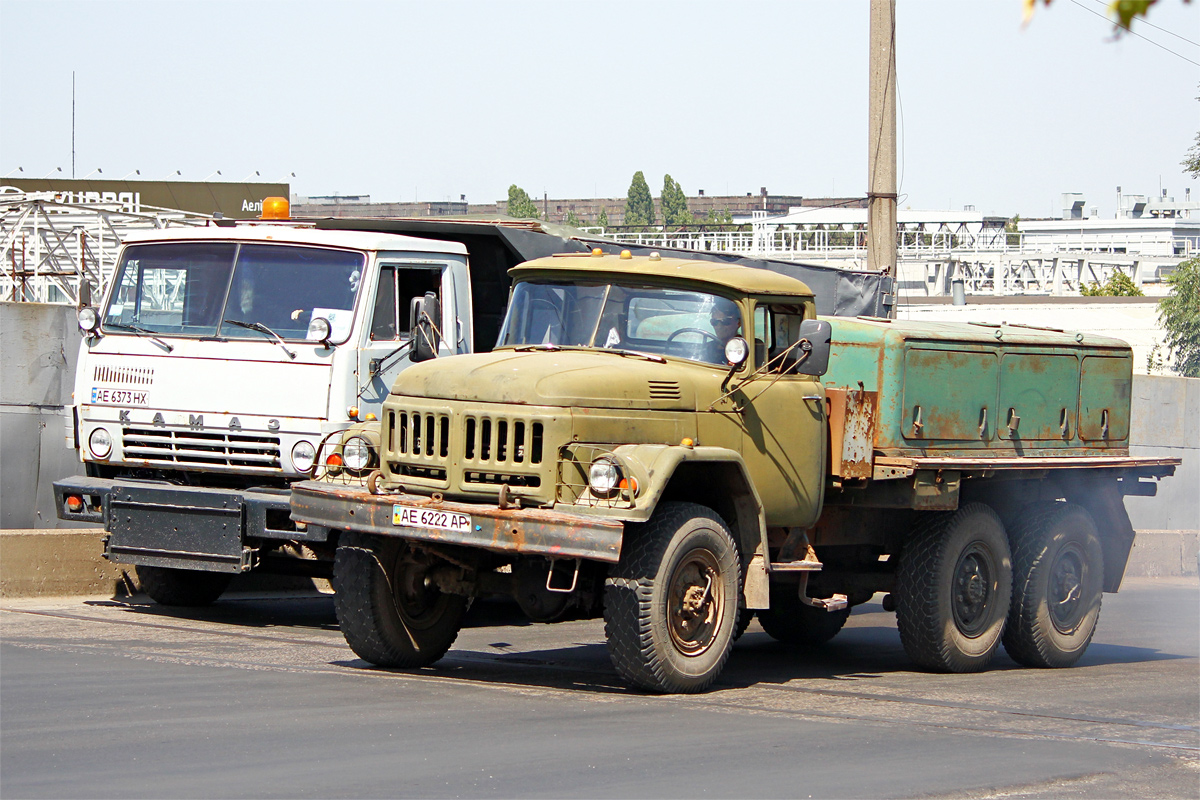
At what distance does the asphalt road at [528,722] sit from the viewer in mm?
6152

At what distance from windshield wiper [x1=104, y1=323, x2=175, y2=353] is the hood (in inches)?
109

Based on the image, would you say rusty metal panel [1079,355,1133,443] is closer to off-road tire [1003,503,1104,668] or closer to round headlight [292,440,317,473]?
off-road tire [1003,503,1104,668]

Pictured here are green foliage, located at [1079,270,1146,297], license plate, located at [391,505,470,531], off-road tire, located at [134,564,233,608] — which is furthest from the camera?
green foliage, located at [1079,270,1146,297]

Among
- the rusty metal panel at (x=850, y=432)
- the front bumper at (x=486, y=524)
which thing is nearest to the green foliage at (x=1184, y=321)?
the rusty metal panel at (x=850, y=432)

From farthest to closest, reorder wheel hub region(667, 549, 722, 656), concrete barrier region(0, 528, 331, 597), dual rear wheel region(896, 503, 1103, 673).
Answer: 1. concrete barrier region(0, 528, 331, 597)
2. dual rear wheel region(896, 503, 1103, 673)
3. wheel hub region(667, 549, 722, 656)

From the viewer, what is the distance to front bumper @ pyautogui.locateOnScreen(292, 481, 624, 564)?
25.6 feet

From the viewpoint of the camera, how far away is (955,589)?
10.6 m

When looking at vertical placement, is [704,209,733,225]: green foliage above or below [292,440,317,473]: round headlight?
above

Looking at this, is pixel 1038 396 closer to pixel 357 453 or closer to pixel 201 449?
pixel 357 453

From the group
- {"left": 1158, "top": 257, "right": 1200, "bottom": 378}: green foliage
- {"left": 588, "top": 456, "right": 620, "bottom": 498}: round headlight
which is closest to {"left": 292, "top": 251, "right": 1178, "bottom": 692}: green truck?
{"left": 588, "top": 456, "right": 620, "bottom": 498}: round headlight

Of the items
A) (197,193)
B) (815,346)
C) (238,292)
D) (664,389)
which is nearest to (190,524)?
(238,292)

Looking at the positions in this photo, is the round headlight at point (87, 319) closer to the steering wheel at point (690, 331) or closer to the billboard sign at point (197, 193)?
the steering wheel at point (690, 331)

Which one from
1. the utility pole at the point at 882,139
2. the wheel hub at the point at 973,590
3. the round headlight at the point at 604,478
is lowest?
the wheel hub at the point at 973,590

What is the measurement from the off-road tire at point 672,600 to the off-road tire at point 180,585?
15.4ft
